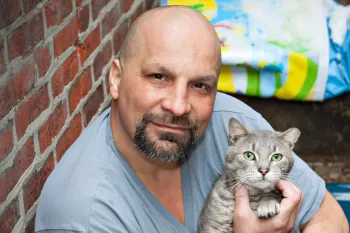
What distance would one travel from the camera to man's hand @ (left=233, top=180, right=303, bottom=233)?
1.72 meters

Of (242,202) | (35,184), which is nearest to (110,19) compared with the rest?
(35,184)

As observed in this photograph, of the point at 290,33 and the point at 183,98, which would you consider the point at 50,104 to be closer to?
the point at 183,98

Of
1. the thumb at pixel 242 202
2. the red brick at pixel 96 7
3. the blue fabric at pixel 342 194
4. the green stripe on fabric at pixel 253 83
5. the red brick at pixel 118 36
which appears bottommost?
the blue fabric at pixel 342 194

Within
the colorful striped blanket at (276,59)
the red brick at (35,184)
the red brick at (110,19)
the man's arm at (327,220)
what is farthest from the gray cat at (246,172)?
the colorful striped blanket at (276,59)

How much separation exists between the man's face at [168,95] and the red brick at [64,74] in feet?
0.97

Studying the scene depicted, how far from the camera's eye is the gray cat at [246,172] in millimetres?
1829

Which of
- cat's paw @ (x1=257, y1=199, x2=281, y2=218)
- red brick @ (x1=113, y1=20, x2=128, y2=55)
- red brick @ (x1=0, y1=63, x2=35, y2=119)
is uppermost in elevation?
red brick @ (x1=0, y1=63, x2=35, y2=119)

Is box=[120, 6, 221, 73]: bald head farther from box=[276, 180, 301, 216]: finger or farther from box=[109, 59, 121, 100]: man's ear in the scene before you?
box=[276, 180, 301, 216]: finger

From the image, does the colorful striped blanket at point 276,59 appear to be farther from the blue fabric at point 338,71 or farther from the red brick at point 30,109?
the red brick at point 30,109

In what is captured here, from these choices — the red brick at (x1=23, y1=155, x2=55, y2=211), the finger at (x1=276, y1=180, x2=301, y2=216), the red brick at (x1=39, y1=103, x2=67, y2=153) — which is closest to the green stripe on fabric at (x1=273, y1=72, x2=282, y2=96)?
the finger at (x1=276, y1=180, x2=301, y2=216)

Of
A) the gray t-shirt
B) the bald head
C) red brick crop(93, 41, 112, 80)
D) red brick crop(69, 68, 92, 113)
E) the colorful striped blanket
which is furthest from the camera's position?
the colorful striped blanket

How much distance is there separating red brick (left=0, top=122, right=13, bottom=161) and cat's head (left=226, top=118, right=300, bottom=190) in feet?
2.26

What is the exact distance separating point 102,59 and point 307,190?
102 cm

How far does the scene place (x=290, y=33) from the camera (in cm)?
317
